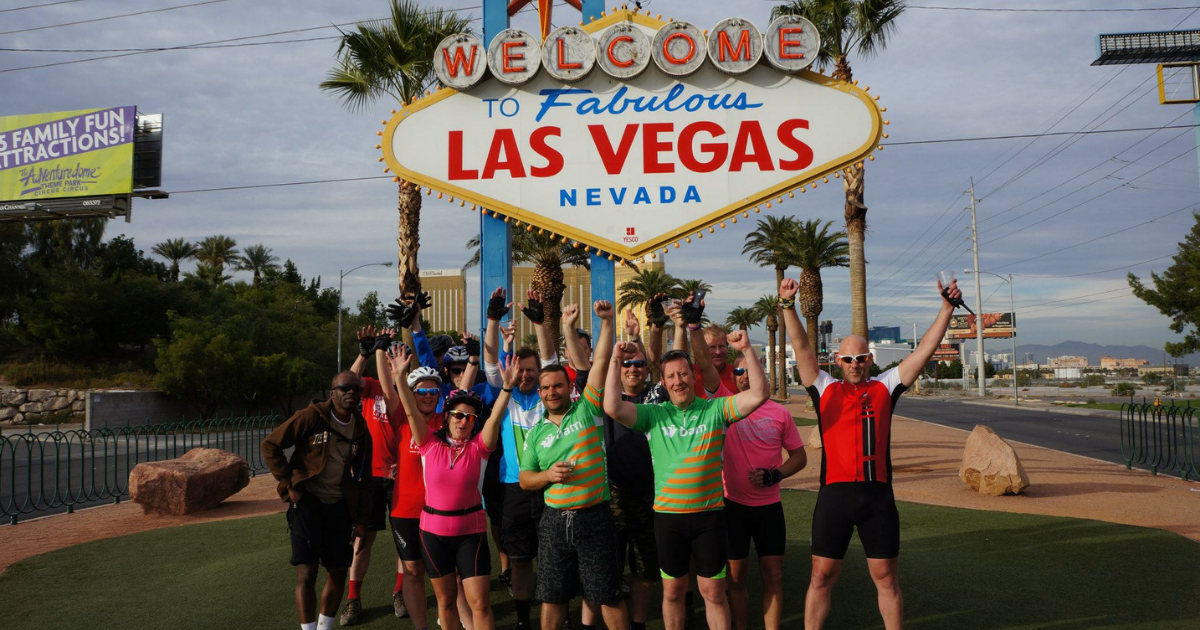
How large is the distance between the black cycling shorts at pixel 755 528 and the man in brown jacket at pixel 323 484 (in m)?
2.43

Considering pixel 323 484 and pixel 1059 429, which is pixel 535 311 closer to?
pixel 323 484

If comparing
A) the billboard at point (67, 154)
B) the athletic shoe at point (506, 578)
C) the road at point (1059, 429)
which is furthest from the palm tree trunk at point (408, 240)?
the billboard at point (67, 154)

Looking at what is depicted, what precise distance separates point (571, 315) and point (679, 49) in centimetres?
345

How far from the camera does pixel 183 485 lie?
1188 centimetres

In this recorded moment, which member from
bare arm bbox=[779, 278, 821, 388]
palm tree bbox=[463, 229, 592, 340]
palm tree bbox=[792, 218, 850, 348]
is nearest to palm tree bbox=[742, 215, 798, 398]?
Answer: palm tree bbox=[792, 218, 850, 348]

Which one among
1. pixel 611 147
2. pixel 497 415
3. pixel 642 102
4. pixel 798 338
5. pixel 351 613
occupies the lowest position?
pixel 351 613

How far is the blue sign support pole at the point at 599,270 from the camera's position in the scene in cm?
742

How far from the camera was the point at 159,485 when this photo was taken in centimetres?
1187

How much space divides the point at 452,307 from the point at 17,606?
441ft

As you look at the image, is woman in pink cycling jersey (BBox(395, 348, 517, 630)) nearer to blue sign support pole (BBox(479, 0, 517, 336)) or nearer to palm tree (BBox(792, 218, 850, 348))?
blue sign support pole (BBox(479, 0, 517, 336))

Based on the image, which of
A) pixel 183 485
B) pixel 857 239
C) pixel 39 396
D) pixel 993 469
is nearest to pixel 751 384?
pixel 993 469

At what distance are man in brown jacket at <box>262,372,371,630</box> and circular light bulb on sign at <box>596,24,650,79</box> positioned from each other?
12.6ft

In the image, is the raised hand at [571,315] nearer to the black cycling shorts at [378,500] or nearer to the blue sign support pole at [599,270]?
the blue sign support pole at [599,270]

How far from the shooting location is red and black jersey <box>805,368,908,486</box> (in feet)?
16.0
